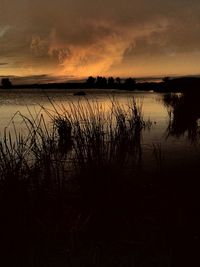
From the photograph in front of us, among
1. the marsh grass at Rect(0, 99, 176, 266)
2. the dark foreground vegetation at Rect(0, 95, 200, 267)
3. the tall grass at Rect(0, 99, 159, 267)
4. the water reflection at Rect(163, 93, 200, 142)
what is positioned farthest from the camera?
the water reflection at Rect(163, 93, 200, 142)

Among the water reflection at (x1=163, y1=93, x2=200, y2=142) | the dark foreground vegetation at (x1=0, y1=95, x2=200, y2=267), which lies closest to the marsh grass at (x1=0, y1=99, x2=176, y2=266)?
the dark foreground vegetation at (x1=0, y1=95, x2=200, y2=267)

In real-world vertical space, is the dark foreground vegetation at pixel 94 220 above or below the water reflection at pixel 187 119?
above

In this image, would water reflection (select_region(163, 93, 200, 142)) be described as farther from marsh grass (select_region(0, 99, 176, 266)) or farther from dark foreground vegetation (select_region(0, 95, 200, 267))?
marsh grass (select_region(0, 99, 176, 266))

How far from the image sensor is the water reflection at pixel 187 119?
669 inches

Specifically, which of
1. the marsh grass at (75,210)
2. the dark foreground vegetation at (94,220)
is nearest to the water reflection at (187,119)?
the dark foreground vegetation at (94,220)

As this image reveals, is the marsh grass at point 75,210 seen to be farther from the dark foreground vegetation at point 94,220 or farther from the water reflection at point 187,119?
the water reflection at point 187,119

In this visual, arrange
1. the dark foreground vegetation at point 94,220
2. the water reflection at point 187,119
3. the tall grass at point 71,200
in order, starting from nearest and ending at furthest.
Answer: the dark foreground vegetation at point 94,220 < the tall grass at point 71,200 < the water reflection at point 187,119

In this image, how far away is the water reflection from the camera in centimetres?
1698

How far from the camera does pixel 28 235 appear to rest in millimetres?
5324

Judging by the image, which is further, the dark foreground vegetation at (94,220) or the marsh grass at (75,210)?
the marsh grass at (75,210)

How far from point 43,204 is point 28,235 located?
87cm

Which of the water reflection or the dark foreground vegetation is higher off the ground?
the dark foreground vegetation

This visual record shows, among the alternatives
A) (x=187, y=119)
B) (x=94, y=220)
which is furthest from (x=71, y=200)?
(x=187, y=119)

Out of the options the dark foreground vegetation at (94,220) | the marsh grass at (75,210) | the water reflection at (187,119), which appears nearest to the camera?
the dark foreground vegetation at (94,220)
